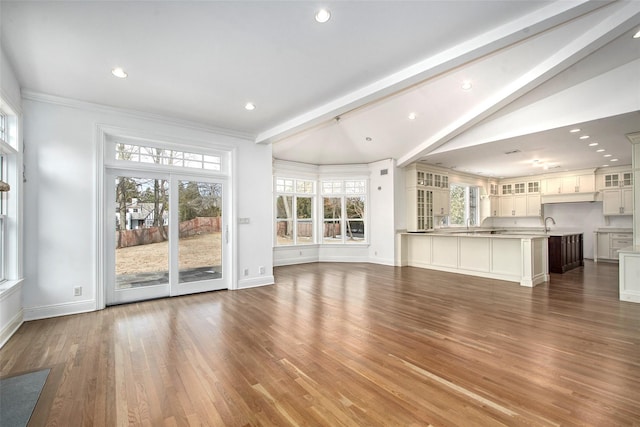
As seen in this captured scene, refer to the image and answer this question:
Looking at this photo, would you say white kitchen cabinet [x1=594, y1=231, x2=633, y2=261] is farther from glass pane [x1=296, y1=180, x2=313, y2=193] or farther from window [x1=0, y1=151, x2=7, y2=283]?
window [x1=0, y1=151, x2=7, y2=283]

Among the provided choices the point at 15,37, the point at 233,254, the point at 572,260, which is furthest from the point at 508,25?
the point at 572,260

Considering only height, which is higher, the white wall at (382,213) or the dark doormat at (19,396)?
the white wall at (382,213)

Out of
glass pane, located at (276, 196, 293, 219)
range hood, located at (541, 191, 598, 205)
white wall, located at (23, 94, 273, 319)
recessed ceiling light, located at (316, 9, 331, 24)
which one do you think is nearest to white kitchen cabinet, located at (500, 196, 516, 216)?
range hood, located at (541, 191, 598, 205)

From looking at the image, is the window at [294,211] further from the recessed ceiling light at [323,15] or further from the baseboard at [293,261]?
the recessed ceiling light at [323,15]

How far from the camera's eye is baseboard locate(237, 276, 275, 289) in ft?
17.6

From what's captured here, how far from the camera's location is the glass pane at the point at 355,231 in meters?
8.51

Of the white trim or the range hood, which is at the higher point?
the white trim

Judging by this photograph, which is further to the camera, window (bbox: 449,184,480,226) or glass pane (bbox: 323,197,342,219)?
window (bbox: 449,184,480,226)

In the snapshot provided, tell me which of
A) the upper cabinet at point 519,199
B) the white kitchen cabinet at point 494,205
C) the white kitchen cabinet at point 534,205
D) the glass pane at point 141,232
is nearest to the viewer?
the glass pane at point 141,232

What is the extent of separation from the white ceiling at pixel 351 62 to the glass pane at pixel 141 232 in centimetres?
123

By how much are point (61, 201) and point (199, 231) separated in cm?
187

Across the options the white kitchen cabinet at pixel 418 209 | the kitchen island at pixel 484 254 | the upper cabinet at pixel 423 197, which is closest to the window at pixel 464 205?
the upper cabinet at pixel 423 197

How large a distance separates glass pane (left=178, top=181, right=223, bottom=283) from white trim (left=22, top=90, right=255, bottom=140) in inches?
38.1

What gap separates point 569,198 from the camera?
8852 millimetres
